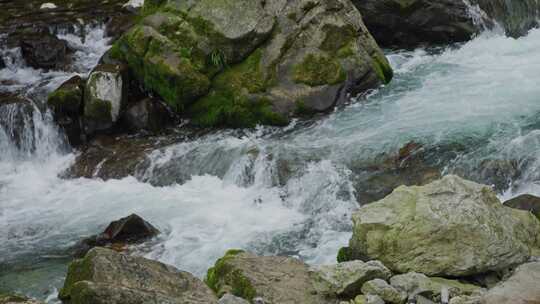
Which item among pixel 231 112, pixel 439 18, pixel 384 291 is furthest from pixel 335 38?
pixel 384 291

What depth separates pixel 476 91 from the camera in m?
15.0

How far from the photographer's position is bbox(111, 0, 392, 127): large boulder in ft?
49.9

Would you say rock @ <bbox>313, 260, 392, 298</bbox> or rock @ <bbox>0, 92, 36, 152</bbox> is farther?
rock @ <bbox>0, 92, 36, 152</bbox>

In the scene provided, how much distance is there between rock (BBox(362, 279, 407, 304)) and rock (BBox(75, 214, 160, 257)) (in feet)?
16.2

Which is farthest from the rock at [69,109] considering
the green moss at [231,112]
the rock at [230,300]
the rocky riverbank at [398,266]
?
the rock at [230,300]

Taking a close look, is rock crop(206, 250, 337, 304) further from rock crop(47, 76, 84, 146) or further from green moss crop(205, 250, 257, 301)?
rock crop(47, 76, 84, 146)

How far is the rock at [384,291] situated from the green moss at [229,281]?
4.00 feet

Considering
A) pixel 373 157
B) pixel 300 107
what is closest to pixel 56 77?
pixel 300 107

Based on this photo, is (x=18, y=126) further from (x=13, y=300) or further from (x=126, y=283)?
(x=13, y=300)

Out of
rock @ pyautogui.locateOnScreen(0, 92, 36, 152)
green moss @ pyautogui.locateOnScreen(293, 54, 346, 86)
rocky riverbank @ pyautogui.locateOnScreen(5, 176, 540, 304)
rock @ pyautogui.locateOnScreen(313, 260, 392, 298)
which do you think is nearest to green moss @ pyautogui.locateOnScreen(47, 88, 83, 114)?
rock @ pyautogui.locateOnScreen(0, 92, 36, 152)

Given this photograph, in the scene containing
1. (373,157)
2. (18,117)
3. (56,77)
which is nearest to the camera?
(373,157)

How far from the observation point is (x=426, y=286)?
25.9 feet

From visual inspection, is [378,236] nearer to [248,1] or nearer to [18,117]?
[248,1]

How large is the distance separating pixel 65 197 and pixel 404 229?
768cm
